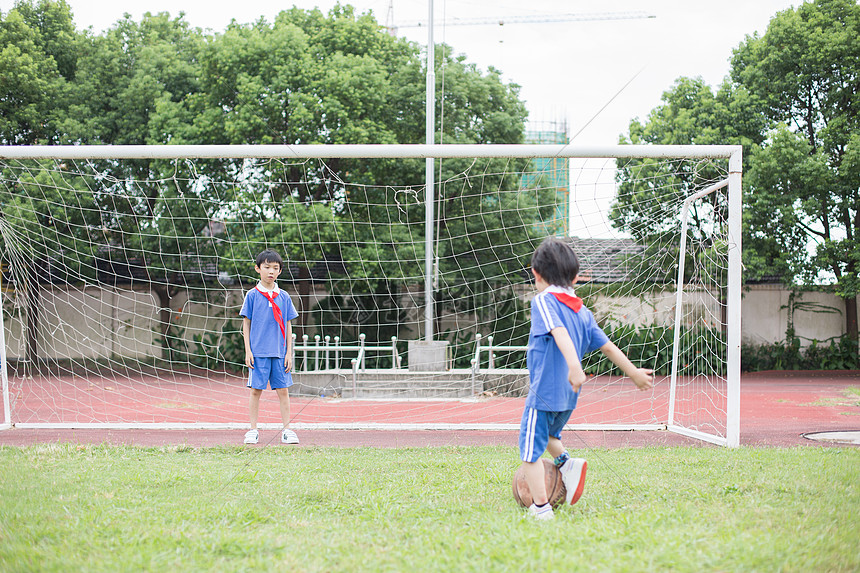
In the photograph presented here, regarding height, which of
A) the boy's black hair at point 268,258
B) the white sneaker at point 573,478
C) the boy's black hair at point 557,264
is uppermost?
the boy's black hair at point 268,258

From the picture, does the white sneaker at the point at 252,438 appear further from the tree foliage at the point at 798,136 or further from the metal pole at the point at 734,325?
the tree foliage at the point at 798,136

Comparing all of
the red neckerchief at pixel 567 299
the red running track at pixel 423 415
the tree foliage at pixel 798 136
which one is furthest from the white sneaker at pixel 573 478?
the tree foliage at pixel 798 136

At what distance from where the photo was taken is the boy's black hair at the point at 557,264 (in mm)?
3410

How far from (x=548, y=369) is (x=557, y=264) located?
541mm

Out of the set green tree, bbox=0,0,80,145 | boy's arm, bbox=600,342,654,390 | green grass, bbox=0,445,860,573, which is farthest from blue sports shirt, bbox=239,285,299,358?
green tree, bbox=0,0,80,145

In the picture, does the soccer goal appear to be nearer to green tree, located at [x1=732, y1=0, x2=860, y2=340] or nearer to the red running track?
the red running track

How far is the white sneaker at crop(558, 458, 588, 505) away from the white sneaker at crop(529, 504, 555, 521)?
195 millimetres

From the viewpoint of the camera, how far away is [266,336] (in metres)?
5.97

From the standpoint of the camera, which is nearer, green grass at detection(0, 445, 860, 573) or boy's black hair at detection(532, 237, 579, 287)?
green grass at detection(0, 445, 860, 573)

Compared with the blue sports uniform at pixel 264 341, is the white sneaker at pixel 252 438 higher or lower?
lower

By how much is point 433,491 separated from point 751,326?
16.7 metres

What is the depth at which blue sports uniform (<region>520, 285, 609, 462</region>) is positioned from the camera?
3.29 meters

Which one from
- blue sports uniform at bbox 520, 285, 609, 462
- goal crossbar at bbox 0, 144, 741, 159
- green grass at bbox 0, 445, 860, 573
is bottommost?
green grass at bbox 0, 445, 860, 573

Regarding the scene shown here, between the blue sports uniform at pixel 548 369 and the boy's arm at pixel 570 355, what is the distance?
0.04 metres
